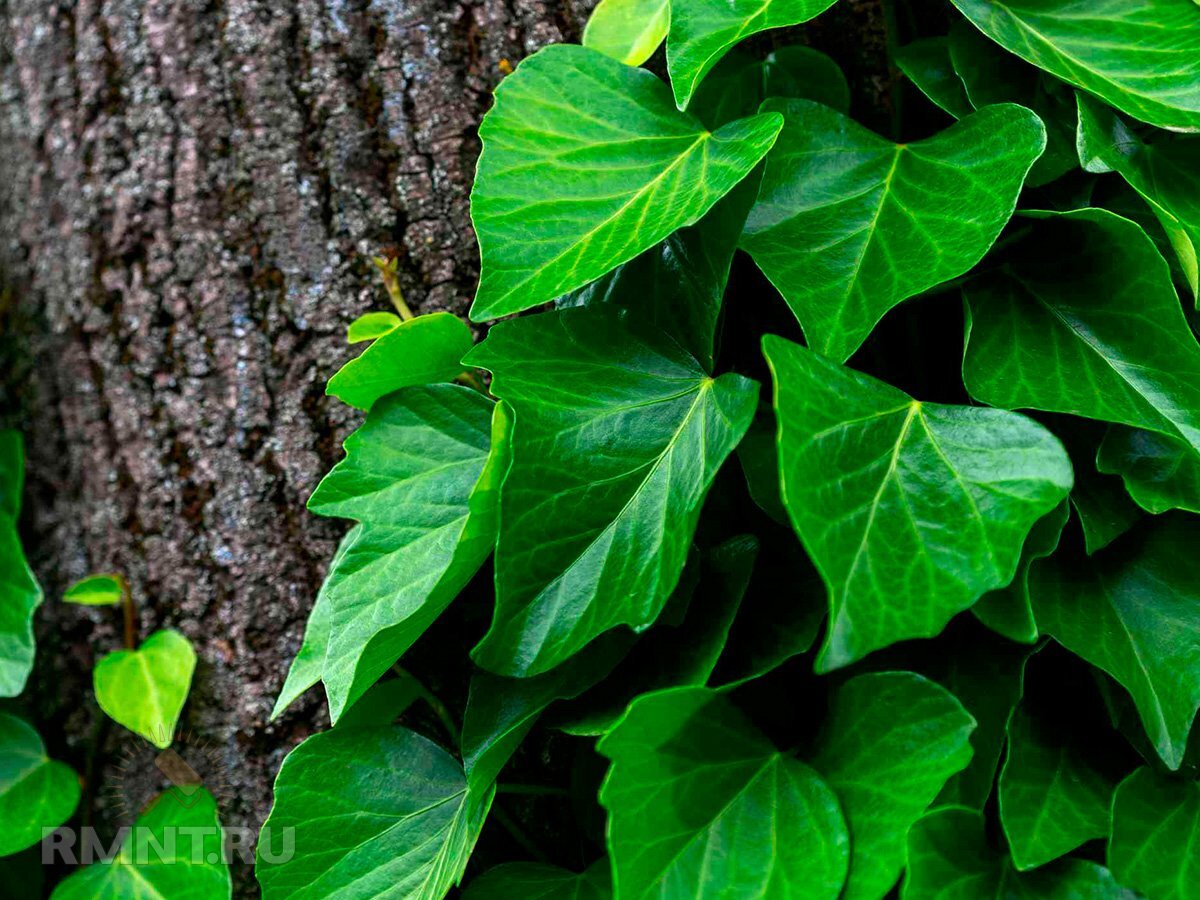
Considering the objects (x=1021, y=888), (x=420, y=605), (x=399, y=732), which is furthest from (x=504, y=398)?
(x=1021, y=888)

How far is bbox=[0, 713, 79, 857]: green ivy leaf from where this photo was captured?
0.85 metres

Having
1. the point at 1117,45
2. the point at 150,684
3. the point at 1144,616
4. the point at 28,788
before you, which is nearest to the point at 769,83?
the point at 1117,45

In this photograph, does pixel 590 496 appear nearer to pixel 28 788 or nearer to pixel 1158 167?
pixel 1158 167

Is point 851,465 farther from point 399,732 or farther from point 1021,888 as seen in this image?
point 399,732

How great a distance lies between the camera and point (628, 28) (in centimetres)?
75

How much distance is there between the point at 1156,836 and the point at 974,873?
0.39ft

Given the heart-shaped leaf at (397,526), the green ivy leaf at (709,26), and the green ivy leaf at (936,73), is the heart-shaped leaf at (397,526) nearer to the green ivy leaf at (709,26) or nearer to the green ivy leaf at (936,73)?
the green ivy leaf at (709,26)

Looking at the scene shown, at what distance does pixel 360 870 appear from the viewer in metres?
0.66

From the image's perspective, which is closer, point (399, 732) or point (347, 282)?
point (399, 732)

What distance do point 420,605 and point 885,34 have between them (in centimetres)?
61

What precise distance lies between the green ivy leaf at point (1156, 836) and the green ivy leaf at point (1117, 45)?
0.43 meters

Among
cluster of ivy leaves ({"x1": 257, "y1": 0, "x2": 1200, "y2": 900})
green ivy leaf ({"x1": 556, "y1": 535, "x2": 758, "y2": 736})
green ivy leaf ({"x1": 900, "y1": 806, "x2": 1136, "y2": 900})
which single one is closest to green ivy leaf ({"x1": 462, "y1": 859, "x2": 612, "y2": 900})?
cluster of ivy leaves ({"x1": 257, "y1": 0, "x2": 1200, "y2": 900})

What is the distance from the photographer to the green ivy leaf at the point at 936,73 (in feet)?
2.26

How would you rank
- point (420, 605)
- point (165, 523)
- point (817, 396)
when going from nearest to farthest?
1. point (817, 396)
2. point (420, 605)
3. point (165, 523)
